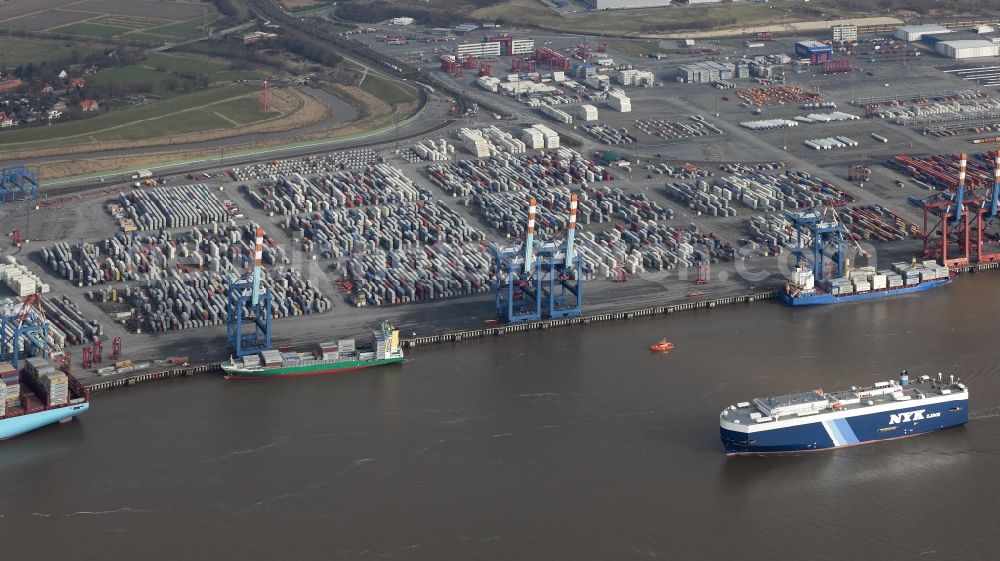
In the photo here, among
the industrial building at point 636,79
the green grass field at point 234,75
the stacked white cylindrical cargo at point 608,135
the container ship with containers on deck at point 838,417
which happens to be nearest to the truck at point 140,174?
the green grass field at point 234,75

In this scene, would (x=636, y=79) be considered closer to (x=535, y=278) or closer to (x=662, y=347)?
(x=535, y=278)

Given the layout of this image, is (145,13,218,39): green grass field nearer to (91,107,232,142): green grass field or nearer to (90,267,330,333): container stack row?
(91,107,232,142): green grass field

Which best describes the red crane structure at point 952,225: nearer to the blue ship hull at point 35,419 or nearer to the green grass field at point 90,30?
the blue ship hull at point 35,419

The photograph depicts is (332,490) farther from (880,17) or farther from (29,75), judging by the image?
(880,17)

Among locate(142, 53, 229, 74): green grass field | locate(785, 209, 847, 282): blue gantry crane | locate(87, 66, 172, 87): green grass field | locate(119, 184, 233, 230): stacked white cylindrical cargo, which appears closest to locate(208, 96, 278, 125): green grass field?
locate(87, 66, 172, 87): green grass field

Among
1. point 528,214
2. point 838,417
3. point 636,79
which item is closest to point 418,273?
point 528,214

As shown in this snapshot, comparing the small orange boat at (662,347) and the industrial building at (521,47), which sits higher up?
the industrial building at (521,47)
